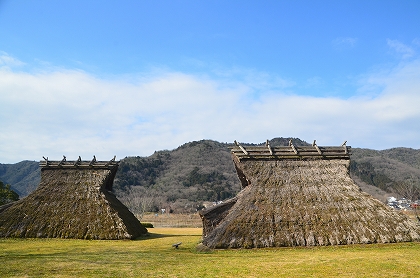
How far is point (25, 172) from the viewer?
102750mm

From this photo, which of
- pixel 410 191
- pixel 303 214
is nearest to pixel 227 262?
pixel 303 214

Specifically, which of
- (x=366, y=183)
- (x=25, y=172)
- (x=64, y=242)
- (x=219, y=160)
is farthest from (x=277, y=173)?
(x=25, y=172)

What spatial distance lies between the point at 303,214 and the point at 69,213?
14.0m

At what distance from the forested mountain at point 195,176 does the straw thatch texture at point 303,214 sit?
115ft

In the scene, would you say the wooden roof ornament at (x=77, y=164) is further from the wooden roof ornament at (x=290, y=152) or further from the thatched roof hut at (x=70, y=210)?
the wooden roof ornament at (x=290, y=152)

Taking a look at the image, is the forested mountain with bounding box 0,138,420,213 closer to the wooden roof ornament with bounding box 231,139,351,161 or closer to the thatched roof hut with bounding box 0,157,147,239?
the thatched roof hut with bounding box 0,157,147,239

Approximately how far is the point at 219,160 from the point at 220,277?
268 ft

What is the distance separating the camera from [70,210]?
22.2m

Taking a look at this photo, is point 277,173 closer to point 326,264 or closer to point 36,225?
point 326,264

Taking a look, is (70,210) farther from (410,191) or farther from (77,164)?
(410,191)

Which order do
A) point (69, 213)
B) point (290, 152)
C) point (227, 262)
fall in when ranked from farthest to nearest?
1. point (69, 213)
2. point (290, 152)
3. point (227, 262)

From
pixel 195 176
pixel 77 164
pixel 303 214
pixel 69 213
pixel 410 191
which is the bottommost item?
pixel 69 213

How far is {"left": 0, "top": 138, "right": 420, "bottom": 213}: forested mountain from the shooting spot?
64.1m

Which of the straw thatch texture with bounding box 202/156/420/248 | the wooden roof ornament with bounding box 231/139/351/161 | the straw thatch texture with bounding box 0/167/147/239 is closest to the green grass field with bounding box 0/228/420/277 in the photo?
the straw thatch texture with bounding box 202/156/420/248
